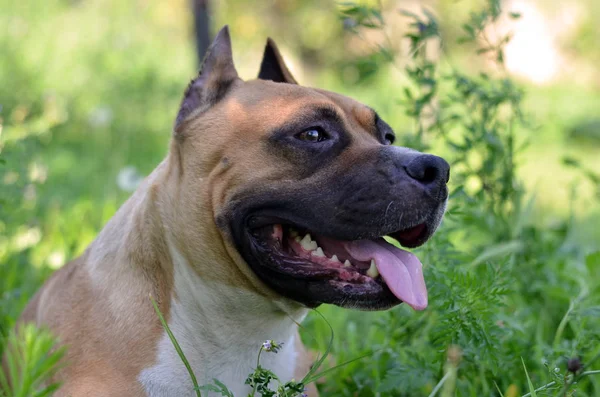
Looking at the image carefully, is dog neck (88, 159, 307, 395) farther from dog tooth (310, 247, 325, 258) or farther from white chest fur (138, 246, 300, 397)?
dog tooth (310, 247, 325, 258)

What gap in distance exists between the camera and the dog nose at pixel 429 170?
9.07 ft

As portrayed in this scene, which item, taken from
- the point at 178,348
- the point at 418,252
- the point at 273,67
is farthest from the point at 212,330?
the point at 273,67

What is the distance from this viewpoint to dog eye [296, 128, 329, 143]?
9.67 ft

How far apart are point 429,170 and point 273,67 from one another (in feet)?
4.20

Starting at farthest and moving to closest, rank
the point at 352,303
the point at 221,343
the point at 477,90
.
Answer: the point at 477,90 → the point at 221,343 → the point at 352,303

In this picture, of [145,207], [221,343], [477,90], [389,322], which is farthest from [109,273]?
[477,90]

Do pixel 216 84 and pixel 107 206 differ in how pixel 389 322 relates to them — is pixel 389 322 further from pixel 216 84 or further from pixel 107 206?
pixel 107 206

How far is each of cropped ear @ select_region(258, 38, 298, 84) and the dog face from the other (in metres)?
0.63

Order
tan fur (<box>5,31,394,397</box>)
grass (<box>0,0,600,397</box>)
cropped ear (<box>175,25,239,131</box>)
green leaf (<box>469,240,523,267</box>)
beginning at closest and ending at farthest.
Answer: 1. tan fur (<box>5,31,394,397</box>)
2. grass (<box>0,0,600,397</box>)
3. cropped ear (<box>175,25,239,131</box>)
4. green leaf (<box>469,240,523,267</box>)

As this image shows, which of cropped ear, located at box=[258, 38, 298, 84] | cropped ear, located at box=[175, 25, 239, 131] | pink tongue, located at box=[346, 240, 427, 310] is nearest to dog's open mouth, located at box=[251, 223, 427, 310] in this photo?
pink tongue, located at box=[346, 240, 427, 310]

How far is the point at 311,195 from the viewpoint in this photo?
9.28 feet

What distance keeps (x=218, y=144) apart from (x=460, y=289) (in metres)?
1.10

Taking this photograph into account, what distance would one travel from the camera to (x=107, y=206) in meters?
5.34

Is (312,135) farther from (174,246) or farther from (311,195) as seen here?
(174,246)
